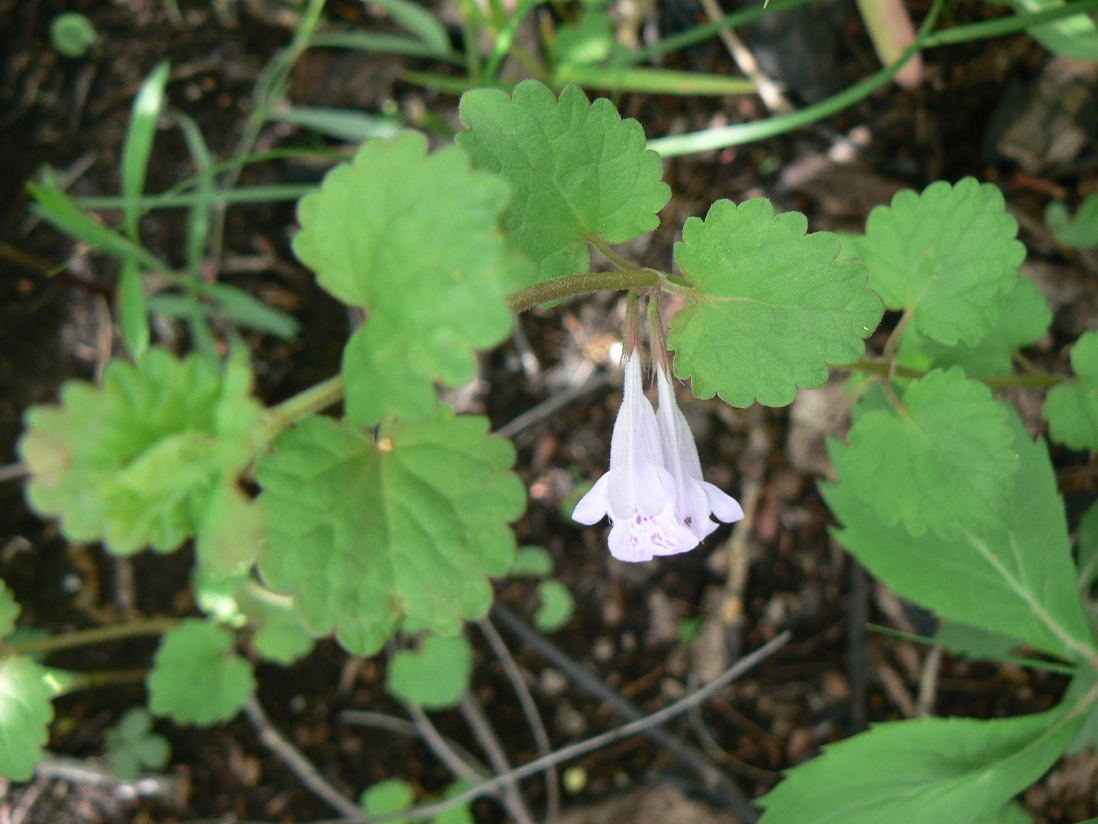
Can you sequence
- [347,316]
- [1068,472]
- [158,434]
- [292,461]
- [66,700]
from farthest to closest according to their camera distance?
[347,316], [66,700], [1068,472], [292,461], [158,434]

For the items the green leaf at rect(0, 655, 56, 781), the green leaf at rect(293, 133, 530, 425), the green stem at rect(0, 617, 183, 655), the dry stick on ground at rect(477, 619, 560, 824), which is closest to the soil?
the dry stick on ground at rect(477, 619, 560, 824)

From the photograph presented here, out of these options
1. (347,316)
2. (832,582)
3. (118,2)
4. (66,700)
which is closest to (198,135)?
(118,2)

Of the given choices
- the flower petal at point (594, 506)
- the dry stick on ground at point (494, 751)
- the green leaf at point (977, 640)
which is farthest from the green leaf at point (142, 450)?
the green leaf at point (977, 640)

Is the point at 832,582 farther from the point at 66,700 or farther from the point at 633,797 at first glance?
the point at 66,700

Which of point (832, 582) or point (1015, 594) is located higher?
point (1015, 594)

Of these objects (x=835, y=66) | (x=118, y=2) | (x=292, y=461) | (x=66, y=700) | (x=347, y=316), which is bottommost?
(x=66, y=700)
